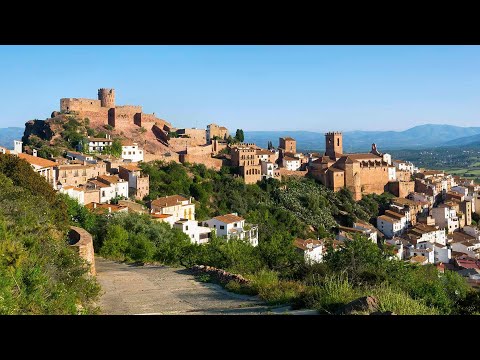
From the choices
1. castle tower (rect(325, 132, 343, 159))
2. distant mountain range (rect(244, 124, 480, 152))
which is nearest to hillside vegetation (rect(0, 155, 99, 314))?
castle tower (rect(325, 132, 343, 159))

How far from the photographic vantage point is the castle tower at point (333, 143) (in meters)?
41.0

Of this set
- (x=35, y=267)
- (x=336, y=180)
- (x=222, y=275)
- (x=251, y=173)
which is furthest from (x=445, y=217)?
(x=35, y=267)

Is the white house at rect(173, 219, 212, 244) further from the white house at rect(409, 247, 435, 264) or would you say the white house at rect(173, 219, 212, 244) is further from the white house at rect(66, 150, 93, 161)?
the white house at rect(409, 247, 435, 264)

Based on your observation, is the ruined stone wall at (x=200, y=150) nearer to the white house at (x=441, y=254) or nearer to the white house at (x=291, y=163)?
the white house at (x=291, y=163)

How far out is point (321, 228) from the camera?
2825 centimetres

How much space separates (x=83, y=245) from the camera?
7.53 meters

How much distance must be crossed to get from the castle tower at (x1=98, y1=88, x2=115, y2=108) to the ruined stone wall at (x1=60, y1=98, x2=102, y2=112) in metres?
0.85

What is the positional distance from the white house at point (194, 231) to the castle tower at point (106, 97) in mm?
17322

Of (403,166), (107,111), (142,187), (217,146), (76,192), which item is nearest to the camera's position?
(76,192)

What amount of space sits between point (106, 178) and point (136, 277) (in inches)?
624

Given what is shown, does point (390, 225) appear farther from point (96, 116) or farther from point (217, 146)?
point (96, 116)

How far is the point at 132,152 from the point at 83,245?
74.0 ft
